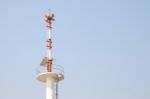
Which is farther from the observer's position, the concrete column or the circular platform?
the circular platform

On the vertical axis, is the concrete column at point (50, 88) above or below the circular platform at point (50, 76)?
below

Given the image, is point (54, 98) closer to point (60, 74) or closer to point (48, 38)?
point (60, 74)

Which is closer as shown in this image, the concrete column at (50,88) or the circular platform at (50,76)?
the concrete column at (50,88)

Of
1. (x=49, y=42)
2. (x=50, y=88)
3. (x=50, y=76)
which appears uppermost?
(x=49, y=42)

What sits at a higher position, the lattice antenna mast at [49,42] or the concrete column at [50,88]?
the lattice antenna mast at [49,42]

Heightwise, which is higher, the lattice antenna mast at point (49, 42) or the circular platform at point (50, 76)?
the lattice antenna mast at point (49, 42)

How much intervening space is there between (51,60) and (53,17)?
14.4 ft

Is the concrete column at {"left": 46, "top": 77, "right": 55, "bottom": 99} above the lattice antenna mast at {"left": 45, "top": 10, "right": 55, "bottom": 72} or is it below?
below

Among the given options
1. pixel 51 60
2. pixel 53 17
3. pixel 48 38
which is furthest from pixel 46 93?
pixel 53 17

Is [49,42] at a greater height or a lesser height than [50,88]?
greater

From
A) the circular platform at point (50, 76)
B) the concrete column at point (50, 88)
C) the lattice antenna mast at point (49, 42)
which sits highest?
the lattice antenna mast at point (49, 42)

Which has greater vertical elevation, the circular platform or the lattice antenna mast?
the lattice antenna mast

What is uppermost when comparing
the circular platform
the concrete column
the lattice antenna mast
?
the lattice antenna mast

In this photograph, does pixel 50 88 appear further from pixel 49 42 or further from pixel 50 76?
pixel 49 42
